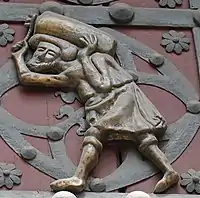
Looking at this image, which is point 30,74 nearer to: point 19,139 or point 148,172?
point 19,139

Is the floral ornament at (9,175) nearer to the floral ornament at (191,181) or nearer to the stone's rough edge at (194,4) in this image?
the floral ornament at (191,181)

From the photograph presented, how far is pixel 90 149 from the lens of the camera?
2.12m

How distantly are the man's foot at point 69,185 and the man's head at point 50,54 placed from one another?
0.29 m

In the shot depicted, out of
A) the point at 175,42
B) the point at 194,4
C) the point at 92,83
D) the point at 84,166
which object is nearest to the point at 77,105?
the point at 92,83

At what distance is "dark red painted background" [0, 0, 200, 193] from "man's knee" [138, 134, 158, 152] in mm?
46

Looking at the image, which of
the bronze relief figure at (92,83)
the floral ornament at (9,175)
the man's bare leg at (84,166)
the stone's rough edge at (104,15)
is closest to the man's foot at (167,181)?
the bronze relief figure at (92,83)

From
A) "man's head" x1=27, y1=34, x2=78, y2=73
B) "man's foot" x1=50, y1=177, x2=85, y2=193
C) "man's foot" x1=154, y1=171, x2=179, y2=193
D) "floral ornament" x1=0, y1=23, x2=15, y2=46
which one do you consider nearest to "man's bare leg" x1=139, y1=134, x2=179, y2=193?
"man's foot" x1=154, y1=171, x2=179, y2=193

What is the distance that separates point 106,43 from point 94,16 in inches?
4.8

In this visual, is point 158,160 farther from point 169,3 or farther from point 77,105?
point 169,3

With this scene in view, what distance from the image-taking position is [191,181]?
214 cm

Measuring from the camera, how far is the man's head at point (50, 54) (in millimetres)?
2254

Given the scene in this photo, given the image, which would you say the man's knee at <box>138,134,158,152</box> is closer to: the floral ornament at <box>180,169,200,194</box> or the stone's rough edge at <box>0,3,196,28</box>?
the floral ornament at <box>180,169,200,194</box>

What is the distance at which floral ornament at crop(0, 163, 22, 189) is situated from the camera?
2.09 metres

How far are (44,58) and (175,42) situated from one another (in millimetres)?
308
